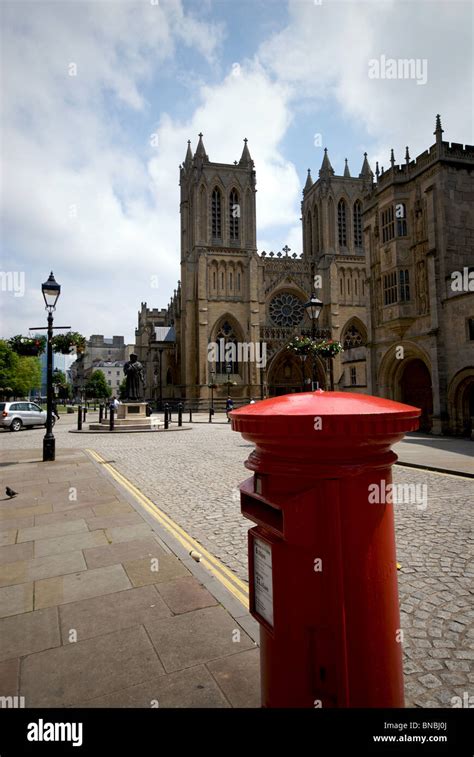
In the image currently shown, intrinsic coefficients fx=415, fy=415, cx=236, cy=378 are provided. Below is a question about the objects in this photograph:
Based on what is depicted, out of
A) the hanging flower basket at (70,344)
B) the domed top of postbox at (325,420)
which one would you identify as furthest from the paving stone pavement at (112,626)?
the hanging flower basket at (70,344)

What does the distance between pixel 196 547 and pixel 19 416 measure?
21.9 metres

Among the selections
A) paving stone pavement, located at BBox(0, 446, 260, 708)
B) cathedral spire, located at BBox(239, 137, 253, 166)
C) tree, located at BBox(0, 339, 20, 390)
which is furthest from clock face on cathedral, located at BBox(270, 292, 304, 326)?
paving stone pavement, located at BBox(0, 446, 260, 708)

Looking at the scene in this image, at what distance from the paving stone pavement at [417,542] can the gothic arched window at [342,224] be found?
46969mm

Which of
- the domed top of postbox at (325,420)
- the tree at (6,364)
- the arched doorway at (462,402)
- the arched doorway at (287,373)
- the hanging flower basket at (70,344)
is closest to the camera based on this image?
the domed top of postbox at (325,420)

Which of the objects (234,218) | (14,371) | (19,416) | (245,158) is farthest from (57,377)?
(19,416)

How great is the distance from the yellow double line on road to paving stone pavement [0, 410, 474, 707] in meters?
0.11

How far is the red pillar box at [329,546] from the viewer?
154cm

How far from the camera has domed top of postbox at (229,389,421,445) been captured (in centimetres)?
150

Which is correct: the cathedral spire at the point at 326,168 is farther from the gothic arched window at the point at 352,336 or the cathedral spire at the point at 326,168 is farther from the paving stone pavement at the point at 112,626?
the paving stone pavement at the point at 112,626

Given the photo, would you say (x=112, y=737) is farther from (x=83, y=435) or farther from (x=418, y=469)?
(x=83, y=435)

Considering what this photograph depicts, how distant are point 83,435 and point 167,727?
18584 mm

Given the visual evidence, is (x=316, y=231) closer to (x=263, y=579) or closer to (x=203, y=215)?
→ (x=203, y=215)

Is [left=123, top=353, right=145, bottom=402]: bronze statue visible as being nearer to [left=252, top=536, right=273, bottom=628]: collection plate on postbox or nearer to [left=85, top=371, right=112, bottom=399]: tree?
[left=252, top=536, right=273, bottom=628]: collection plate on postbox

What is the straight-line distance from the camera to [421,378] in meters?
20.2
